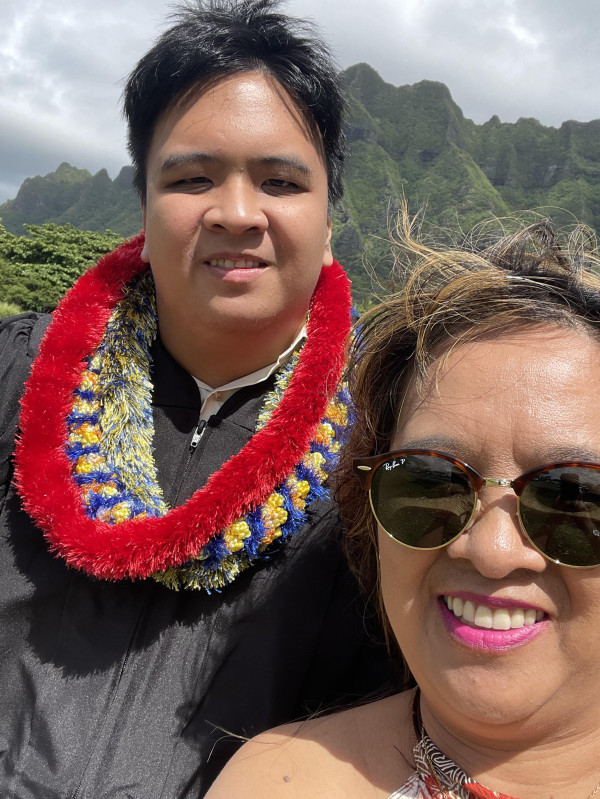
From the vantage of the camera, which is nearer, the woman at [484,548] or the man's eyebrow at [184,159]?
the woman at [484,548]

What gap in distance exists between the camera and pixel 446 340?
1.43 m

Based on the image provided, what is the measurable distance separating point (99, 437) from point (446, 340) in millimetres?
1231

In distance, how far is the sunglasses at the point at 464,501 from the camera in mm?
1147

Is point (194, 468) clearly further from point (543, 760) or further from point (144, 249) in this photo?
Answer: point (543, 760)

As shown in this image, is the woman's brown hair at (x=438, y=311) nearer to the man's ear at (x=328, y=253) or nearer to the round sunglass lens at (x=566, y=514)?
the round sunglass lens at (x=566, y=514)

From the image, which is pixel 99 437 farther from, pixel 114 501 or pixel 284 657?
pixel 284 657

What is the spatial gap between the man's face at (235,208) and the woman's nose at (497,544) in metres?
1.03

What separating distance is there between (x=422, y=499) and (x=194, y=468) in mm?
973

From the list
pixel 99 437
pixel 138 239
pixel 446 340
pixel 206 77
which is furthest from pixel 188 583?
pixel 206 77

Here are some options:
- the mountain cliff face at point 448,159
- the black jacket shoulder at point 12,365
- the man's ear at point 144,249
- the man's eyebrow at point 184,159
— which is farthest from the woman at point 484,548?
the mountain cliff face at point 448,159

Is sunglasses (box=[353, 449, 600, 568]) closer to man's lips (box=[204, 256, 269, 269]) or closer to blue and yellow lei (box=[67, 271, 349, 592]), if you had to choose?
blue and yellow lei (box=[67, 271, 349, 592])

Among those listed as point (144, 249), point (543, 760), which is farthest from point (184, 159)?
point (543, 760)

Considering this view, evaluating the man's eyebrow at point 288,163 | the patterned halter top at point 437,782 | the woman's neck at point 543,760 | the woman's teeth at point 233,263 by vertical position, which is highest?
the man's eyebrow at point 288,163

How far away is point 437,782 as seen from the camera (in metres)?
1.35
